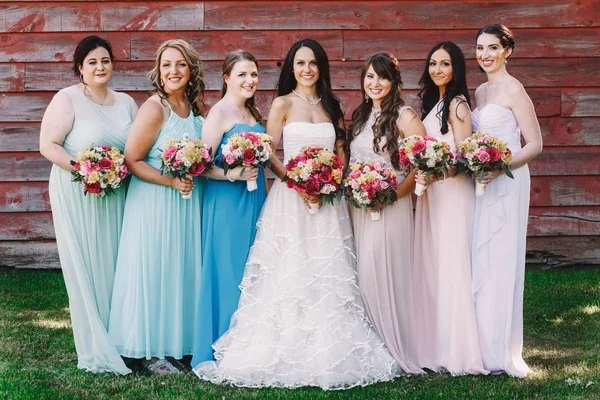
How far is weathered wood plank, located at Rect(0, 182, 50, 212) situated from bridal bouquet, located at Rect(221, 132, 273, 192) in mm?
3951

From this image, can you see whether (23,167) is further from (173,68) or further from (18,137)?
(173,68)

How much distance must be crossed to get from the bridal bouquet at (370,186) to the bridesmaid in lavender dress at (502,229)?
722mm

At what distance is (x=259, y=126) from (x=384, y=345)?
6.24ft

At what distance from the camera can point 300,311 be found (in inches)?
212

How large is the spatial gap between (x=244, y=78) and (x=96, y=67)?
43.8 inches

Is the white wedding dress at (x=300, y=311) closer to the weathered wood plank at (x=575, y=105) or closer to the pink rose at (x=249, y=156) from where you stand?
the pink rose at (x=249, y=156)

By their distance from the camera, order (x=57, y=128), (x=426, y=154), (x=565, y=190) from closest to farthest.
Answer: (x=426, y=154), (x=57, y=128), (x=565, y=190)

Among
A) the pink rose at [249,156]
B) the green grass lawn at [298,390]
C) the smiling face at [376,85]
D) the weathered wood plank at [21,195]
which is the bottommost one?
the green grass lawn at [298,390]

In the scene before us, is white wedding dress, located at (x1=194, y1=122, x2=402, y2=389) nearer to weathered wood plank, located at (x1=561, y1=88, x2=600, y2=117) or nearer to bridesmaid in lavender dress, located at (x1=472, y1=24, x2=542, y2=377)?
bridesmaid in lavender dress, located at (x1=472, y1=24, x2=542, y2=377)

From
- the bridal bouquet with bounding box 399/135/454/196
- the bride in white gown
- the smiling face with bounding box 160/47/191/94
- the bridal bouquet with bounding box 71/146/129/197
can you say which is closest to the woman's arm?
the bridal bouquet with bounding box 71/146/129/197

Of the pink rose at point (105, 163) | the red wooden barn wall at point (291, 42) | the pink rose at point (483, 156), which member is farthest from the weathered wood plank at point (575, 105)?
the pink rose at point (105, 163)

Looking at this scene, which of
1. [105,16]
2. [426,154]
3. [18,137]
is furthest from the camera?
[18,137]

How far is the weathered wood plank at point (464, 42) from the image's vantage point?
8406mm

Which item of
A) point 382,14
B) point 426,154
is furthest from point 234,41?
point 426,154
